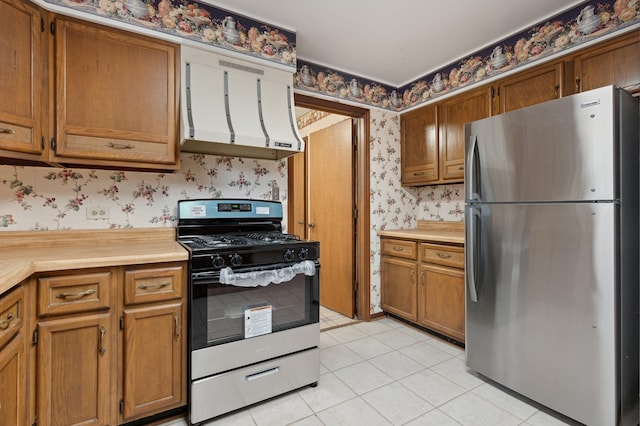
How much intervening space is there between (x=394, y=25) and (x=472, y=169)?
3.96 feet

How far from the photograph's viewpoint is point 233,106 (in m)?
2.03

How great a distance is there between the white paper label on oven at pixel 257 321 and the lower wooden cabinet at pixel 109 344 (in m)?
0.33

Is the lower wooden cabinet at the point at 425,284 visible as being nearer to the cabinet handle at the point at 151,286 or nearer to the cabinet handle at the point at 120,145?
the cabinet handle at the point at 151,286

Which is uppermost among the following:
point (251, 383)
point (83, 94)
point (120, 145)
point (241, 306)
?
point (83, 94)

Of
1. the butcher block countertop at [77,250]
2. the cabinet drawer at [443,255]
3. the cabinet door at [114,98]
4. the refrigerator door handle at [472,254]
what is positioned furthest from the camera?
the cabinet drawer at [443,255]

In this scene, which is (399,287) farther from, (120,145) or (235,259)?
(120,145)

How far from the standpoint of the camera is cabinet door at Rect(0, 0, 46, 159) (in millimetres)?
1466

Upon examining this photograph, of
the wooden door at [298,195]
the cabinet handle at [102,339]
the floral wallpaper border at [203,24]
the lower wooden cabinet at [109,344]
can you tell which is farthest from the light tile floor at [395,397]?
the floral wallpaper border at [203,24]

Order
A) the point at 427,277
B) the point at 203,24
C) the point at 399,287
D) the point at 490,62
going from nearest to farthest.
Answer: the point at 203,24
the point at 490,62
the point at 427,277
the point at 399,287

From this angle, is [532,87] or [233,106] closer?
[233,106]

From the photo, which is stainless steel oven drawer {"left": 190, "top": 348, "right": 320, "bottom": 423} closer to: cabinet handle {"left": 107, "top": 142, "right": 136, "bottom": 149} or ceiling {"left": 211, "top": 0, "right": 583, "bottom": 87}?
cabinet handle {"left": 107, "top": 142, "right": 136, "bottom": 149}

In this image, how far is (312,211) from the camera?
3.90 meters

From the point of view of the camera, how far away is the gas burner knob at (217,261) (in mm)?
1668

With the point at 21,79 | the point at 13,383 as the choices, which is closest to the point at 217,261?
the point at 13,383
